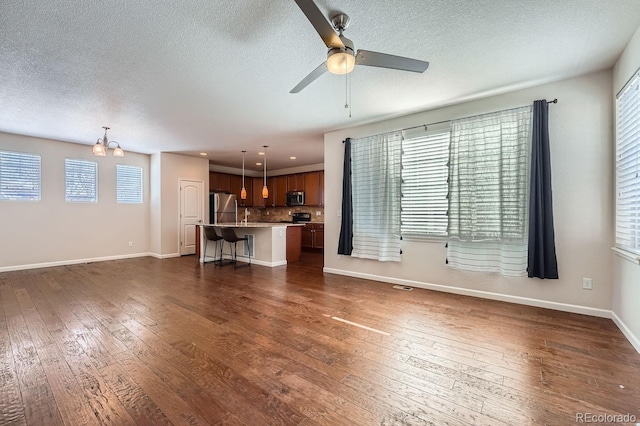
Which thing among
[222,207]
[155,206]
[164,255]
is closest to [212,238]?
[164,255]

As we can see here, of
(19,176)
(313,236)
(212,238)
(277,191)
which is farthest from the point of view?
(277,191)

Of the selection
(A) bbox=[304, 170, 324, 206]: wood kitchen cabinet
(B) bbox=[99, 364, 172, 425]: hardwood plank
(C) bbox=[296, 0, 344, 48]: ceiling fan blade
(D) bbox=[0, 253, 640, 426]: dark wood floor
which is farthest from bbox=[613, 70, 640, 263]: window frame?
(A) bbox=[304, 170, 324, 206]: wood kitchen cabinet

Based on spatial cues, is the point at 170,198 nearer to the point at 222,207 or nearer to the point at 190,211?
the point at 190,211

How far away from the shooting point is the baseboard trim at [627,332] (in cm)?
230

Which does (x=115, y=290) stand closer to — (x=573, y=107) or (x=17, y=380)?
(x=17, y=380)

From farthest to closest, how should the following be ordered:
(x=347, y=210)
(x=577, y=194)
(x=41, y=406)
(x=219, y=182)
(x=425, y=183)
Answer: (x=219, y=182) → (x=347, y=210) → (x=425, y=183) → (x=577, y=194) → (x=41, y=406)

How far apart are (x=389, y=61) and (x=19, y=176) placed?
7.04 metres

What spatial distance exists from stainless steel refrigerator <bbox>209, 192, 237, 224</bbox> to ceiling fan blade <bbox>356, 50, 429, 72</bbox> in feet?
22.8

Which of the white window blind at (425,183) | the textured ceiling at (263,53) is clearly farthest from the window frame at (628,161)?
the white window blind at (425,183)

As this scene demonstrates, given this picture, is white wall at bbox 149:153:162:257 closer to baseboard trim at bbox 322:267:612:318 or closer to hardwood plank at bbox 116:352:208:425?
baseboard trim at bbox 322:267:612:318

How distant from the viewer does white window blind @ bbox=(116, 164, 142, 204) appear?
6.70 metres

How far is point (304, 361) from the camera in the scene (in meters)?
2.13

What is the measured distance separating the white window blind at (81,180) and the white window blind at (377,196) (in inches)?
229

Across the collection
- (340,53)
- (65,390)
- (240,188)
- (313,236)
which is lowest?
(65,390)
